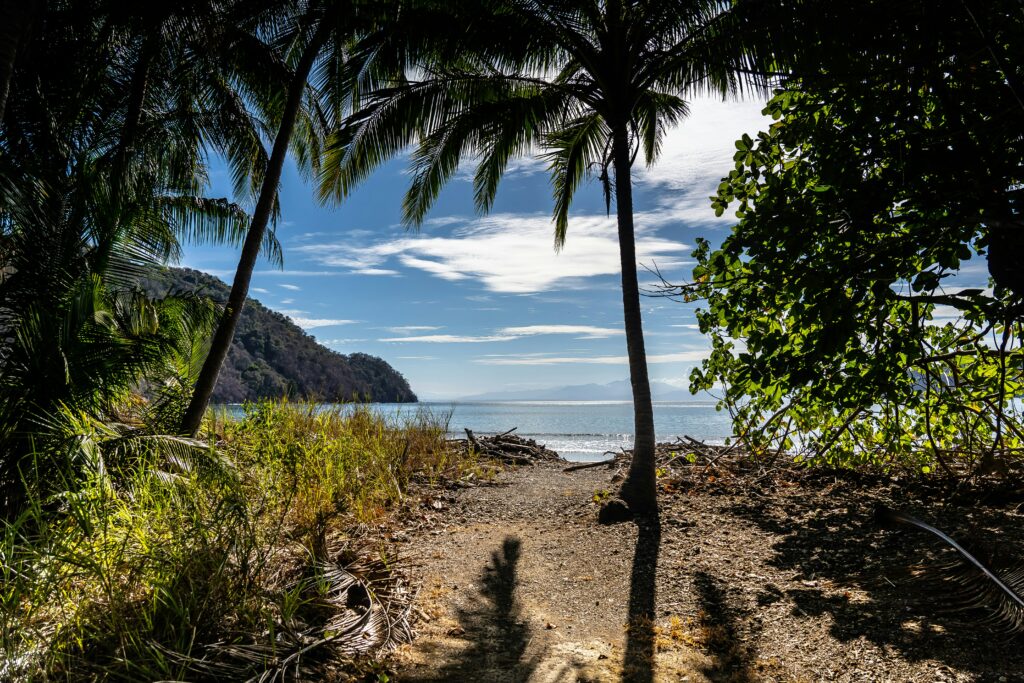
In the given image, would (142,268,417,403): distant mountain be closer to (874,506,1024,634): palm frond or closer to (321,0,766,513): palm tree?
(321,0,766,513): palm tree

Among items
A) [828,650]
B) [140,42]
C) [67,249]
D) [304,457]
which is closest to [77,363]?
[67,249]

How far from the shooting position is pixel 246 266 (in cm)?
880

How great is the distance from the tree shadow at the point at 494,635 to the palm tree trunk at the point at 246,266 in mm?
5354

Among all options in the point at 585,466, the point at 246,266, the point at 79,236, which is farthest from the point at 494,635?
the point at 585,466

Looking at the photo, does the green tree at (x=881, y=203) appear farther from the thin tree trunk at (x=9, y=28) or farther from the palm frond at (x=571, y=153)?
the thin tree trunk at (x=9, y=28)

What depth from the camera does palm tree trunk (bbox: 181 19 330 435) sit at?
8.38m

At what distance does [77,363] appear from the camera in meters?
5.40

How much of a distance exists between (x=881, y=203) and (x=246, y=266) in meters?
7.96

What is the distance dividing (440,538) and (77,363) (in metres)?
3.70

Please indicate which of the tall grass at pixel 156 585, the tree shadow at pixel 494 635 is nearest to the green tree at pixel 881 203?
the tree shadow at pixel 494 635

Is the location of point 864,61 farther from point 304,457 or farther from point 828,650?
point 304,457

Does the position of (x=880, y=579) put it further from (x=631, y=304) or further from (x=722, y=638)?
(x=631, y=304)

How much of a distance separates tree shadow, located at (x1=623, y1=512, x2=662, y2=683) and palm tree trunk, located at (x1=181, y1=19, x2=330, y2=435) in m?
6.06

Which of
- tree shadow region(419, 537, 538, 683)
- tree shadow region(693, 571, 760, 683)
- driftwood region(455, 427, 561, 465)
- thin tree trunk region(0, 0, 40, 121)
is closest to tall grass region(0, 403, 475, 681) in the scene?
tree shadow region(419, 537, 538, 683)
